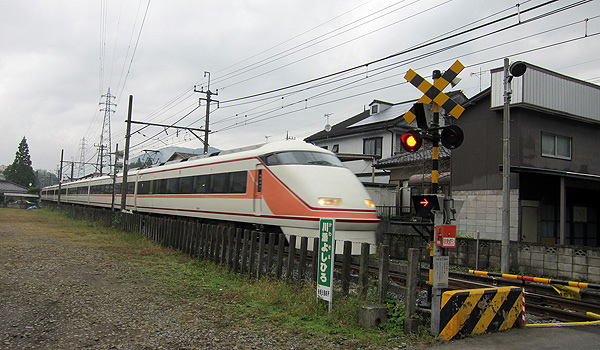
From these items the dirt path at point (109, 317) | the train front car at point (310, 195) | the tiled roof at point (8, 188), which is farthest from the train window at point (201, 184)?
the tiled roof at point (8, 188)

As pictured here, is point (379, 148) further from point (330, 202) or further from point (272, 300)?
point (272, 300)

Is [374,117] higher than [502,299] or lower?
higher

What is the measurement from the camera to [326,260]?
6480 millimetres

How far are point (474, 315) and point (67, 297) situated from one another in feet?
19.1

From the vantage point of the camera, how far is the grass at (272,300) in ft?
18.0

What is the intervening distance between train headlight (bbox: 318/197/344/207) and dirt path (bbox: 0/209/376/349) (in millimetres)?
4009

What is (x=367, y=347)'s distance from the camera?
501 centimetres

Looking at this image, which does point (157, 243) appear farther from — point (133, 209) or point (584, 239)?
point (584, 239)

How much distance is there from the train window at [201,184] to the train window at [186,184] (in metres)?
0.38

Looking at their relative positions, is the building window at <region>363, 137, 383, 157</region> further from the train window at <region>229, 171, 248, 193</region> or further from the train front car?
the train front car

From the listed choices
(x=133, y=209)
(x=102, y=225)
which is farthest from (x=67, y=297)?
(x=133, y=209)

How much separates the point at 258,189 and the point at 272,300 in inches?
217

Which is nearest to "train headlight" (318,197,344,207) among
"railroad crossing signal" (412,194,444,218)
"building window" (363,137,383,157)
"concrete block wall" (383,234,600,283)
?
"concrete block wall" (383,234,600,283)

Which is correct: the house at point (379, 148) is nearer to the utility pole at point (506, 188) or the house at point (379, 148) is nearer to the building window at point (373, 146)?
the building window at point (373, 146)
